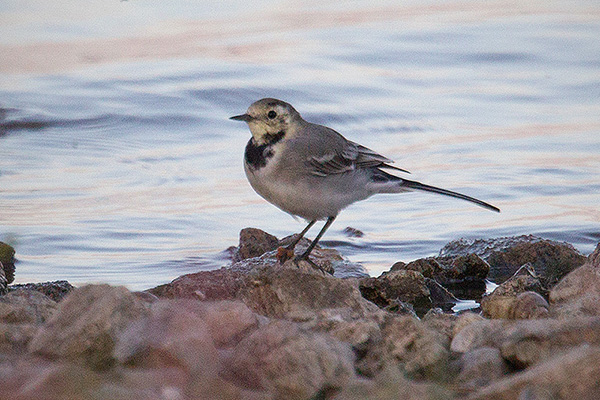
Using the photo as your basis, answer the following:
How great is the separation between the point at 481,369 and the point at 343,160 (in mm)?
3687

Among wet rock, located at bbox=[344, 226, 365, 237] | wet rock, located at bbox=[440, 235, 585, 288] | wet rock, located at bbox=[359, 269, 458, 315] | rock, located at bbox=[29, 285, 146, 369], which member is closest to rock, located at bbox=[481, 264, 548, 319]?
wet rock, located at bbox=[359, 269, 458, 315]

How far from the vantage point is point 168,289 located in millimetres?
6250

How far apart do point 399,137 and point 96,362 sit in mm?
9170

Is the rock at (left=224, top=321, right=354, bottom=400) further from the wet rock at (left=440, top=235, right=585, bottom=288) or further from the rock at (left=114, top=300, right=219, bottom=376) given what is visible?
the wet rock at (left=440, top=235, right=585, bottom=288)

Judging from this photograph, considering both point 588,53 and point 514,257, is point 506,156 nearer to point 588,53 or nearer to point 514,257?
point 514,257

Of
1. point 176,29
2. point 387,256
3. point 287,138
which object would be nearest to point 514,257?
point 387,256

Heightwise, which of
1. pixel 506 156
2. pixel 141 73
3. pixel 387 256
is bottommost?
pixel 387 256

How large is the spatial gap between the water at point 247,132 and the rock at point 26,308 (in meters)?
2.95

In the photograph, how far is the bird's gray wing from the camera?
7.21 metres

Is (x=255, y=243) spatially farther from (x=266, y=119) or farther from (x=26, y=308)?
(x=26, y=308)

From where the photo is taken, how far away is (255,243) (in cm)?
848

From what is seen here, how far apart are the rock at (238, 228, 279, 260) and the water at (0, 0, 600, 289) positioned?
499 mm

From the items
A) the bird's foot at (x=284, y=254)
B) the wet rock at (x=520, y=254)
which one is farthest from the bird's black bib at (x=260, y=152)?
the wet rock at (x=520, y=254)

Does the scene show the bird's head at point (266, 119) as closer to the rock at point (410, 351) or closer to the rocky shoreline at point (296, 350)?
the rocky shoreline at point (296, 350)
